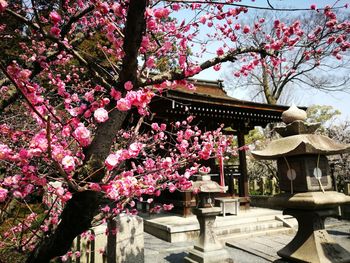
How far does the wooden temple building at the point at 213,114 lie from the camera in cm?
857

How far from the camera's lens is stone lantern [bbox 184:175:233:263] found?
573 centimetres

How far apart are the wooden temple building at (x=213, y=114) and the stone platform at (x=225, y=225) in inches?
30.9

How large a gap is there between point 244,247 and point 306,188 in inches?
147

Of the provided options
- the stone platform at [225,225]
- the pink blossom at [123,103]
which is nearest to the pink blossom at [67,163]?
the pink blossom at [123,103]

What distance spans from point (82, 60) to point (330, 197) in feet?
12.5

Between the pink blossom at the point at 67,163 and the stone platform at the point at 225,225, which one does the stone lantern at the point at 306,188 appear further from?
the stone platform at the point at 225,225

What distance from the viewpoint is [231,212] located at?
31.6ft

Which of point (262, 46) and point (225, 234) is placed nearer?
point (262, 46)

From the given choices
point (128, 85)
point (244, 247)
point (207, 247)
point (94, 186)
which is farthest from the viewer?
point (244, 247)

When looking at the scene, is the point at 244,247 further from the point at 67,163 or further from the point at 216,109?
the point at 67,163

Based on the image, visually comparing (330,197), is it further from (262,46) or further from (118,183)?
(118,183)

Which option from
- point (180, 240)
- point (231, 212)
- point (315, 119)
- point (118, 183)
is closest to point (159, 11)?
point (118, 183)

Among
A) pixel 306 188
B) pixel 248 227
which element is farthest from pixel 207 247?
pixel 248 227

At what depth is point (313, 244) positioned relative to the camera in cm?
382
